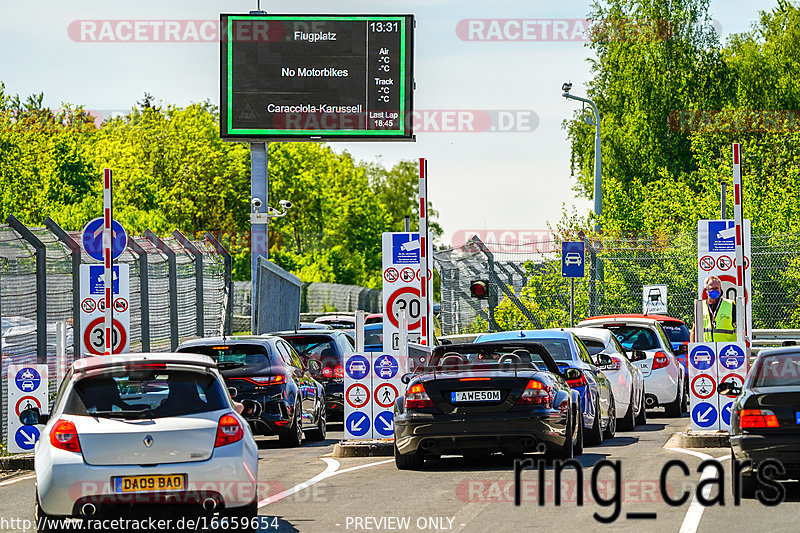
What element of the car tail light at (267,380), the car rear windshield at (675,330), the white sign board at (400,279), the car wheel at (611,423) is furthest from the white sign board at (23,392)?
the car rear windshield at (675,330)

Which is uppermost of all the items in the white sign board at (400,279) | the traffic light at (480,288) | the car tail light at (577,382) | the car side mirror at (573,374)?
the white sign board at (400,279)

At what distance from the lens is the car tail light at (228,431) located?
11141mm

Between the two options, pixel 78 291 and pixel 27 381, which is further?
pixel 78 291

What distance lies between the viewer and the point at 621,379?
21734 millimetres

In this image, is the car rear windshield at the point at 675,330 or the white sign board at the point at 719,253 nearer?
the white sign board at the point at 719,253

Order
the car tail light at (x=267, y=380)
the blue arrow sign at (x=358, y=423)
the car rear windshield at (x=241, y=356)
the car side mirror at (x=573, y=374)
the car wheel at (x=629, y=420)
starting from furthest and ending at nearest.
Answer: the car wheel at (x=629, y=420) < the car rear windshield at (x=241, y=356) < the car tail light at (x=267, y=380) < the blue arrow sign at (x=358, y=423) < the car side mirror at (x=573, y=374)

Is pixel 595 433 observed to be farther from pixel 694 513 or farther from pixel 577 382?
pixel 694 513

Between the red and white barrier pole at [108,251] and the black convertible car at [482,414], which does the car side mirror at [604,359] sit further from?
the red and white barrier pole at [108,251]

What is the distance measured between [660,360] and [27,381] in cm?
1133

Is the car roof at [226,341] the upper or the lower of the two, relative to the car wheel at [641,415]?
upper

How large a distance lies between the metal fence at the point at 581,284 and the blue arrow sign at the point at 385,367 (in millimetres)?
17697

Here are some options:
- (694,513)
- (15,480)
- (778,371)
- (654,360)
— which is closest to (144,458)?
(694,513)

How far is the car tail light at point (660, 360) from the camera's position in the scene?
1003 inches

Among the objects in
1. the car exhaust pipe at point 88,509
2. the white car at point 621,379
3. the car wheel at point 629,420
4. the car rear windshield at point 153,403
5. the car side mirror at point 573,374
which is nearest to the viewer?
the car exhaust pipe at point 88,509
